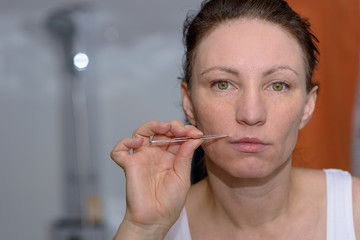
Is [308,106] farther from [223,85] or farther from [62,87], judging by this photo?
[62,87]

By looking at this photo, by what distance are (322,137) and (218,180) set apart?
0.59 m

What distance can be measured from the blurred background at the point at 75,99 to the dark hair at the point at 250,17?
974 mm

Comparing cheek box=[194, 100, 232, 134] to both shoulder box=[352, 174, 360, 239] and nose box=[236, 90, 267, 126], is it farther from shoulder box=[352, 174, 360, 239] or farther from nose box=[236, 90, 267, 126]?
shoulder box=[352, 174, 360, 239]

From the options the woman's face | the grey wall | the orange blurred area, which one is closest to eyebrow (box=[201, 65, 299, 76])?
the woman's face

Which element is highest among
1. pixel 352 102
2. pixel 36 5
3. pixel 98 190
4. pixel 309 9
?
pixel 36 5

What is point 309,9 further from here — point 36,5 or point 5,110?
point 5,110

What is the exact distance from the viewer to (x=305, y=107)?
1007mm

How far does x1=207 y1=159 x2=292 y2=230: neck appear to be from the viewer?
98 cm

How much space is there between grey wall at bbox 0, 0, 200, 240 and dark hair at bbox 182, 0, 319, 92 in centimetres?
98

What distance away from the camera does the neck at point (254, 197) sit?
983 millimetres

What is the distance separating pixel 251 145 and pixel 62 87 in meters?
A: 1.34

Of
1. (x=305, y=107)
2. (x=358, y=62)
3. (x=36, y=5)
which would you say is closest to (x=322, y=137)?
(x=358, y=62)

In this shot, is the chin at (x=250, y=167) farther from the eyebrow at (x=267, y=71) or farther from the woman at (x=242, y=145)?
the eyebrow at (x=267, y=71)

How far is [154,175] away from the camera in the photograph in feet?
2.95
